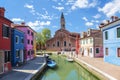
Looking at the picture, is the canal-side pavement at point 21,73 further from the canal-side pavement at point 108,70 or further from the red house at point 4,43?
the canal-side pavement at point 108,70

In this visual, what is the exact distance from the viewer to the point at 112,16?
34.2 meters

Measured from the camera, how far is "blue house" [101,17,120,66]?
Answer: 27.9 metres

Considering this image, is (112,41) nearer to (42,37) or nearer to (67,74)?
(67,74)

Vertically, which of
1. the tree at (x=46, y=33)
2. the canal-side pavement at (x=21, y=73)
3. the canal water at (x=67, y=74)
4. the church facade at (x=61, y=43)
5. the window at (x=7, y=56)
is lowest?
the canal water at (x=67, y=74)

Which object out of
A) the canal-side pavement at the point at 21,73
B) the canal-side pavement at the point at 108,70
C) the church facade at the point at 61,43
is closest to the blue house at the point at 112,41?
the canal-side pavement at the point at 108,70

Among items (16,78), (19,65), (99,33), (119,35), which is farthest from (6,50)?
(99,33)

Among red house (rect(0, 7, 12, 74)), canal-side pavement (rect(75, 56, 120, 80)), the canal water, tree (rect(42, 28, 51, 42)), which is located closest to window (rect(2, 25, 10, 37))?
red house (rect(0, 7, 12, 74))

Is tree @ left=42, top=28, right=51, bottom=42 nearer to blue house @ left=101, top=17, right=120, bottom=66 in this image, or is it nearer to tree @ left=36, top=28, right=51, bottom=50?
tree @ left=36, top=28, right=51, bottom=50

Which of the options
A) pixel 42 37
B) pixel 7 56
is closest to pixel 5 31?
pixel 7 56

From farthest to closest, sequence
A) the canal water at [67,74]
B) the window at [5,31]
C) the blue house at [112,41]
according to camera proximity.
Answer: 1. the blue house at [112,41]
2. the canal water at [67,74]
3. the window at [5,31]

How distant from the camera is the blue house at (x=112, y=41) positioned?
91.6ft

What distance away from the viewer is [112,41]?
2995 cm

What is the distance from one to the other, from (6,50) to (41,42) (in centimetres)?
8482

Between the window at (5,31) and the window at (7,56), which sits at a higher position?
the window at (5,31)
